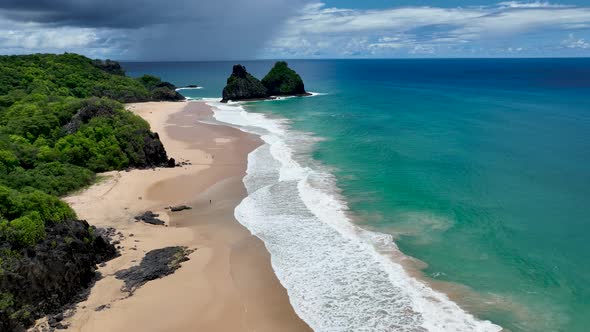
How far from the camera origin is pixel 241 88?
347 ft

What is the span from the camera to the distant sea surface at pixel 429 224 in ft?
60.6

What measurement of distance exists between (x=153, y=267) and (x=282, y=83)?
95.8 m

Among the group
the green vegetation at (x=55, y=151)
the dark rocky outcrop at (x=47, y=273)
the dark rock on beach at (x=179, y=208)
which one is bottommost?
the dark rock on beach at (x=179, y=208)

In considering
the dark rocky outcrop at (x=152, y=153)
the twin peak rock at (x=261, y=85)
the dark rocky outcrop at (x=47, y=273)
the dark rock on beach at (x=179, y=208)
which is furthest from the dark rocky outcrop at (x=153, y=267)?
the twin peak rock at (x=261, y=85)

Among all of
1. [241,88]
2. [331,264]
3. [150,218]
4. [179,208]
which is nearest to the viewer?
[331,264]

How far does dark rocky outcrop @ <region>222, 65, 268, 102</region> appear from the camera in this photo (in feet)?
345

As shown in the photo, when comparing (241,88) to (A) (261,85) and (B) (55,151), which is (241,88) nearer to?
(A) (261,85)

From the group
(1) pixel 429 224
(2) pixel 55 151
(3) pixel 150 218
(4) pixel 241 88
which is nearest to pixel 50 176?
(2) pixel 55 151

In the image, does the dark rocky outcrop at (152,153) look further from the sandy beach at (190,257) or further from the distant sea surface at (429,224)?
the distant sea surface at (429,224)

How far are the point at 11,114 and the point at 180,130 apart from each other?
21.8 metres

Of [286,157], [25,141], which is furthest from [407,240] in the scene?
[25,141]

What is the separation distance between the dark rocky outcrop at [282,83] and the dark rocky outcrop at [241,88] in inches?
168

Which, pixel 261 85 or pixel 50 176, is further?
pixel 261 85

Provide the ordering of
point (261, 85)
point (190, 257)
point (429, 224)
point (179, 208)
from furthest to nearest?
1. point (261, 85)
2. point (179, 208)
3. point (429, 224)
4. point (190, 257)
